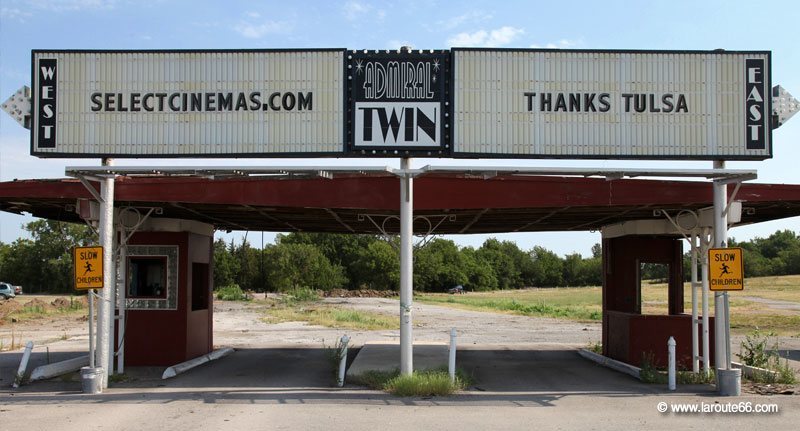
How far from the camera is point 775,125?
13.5m

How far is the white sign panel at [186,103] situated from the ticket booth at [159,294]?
121 inches

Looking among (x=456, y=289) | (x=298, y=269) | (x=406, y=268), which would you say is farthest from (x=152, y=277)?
(x=456, y=289)

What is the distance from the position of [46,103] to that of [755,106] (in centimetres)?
1281

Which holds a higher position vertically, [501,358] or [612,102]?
[612,102]

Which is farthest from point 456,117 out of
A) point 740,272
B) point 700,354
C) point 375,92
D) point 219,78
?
point 700,354

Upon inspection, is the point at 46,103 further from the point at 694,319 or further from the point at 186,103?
the point at 694,319

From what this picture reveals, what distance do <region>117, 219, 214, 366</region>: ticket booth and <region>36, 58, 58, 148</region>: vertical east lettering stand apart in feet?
10.3

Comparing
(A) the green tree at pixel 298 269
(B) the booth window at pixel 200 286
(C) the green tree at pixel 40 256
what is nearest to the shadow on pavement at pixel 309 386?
(B) the booth window at pixel 200 286

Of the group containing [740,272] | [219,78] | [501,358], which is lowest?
[501,358]

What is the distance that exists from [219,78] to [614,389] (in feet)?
29.4

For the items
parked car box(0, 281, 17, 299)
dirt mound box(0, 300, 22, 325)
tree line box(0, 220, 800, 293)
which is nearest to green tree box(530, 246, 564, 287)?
tree line box(0, 220, 800, 293)

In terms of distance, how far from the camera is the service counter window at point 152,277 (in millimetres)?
16297

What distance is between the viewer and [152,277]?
1659 centimetres

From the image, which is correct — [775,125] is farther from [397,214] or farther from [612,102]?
[397,214]
